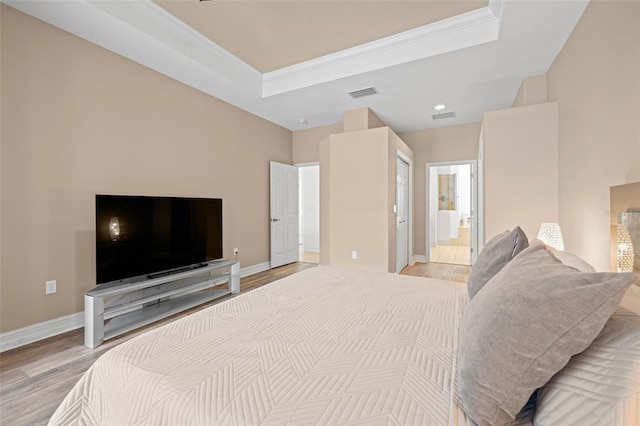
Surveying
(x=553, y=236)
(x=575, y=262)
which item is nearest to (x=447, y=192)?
(x=553, y=236)

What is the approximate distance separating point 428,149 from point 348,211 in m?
2.45

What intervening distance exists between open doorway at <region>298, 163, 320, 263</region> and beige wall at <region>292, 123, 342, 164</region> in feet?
4.77

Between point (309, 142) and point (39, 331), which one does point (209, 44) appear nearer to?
point (309, 142)

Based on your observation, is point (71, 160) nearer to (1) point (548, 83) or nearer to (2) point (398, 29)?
(2) point (398, 29)

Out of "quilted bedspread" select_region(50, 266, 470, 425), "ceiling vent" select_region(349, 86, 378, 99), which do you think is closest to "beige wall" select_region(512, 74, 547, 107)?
"ceiling vent" select_region(349, 86, 378, 99)

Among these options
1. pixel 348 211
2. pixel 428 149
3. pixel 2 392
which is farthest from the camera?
pixel 428 149

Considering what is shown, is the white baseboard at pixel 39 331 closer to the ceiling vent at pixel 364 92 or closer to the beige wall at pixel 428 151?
the ceiling vent at pixel 364 92

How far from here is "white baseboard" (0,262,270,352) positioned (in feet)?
7.36

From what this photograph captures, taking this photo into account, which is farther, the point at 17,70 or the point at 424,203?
the point at 424,203

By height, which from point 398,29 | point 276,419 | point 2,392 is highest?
point 398,29

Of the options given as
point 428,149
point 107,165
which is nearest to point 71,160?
point 107,165

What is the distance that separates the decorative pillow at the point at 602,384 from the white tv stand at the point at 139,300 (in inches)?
116

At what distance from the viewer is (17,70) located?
228 cm

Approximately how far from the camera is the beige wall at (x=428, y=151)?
514 centimetres
